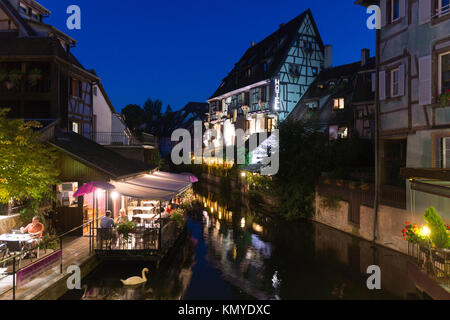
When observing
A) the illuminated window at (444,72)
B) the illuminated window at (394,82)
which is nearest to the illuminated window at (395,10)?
the illuminated window at (394,82)

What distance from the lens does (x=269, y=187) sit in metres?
27.2

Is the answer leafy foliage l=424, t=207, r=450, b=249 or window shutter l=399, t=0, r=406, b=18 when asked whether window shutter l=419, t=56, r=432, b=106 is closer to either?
window shutter l=399, t=0, r=406, b=18

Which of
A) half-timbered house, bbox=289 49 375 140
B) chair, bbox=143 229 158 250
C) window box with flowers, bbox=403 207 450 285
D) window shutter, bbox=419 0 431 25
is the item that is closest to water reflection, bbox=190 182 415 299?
window box with flowers, bbox=403 207 450 285

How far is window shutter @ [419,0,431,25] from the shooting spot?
13820 mm

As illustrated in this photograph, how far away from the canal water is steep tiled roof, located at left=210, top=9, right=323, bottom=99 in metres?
23.7

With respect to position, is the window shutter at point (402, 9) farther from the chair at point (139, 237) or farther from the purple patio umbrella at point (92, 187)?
the purple patio umbrella at point (92, 187)

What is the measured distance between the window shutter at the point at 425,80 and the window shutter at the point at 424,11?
144 cm

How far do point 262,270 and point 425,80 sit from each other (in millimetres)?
9236

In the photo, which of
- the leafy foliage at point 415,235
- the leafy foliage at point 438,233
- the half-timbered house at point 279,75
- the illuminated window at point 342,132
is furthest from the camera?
the half-timbered house at point 279,75

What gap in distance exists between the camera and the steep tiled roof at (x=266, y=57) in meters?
39.0
